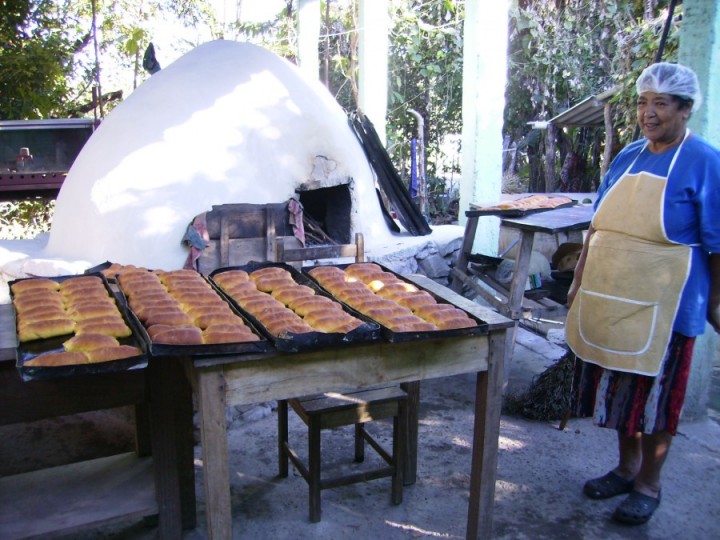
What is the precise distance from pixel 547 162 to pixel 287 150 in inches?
313

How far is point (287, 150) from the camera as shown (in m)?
5.73

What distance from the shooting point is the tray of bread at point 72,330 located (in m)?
1.74

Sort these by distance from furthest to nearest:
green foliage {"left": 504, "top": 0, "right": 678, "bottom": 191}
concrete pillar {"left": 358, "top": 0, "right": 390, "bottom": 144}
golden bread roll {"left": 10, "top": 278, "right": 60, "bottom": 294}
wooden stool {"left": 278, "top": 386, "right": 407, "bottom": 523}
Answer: green foliage {"left": 504, "top": 0, "right": 678, "bottom": 191}, concrete pillar {"left": 358, "top": 0, "right": 390, "bottom": 144}, wooden stool {"left": 278, "top": 386, "right": 407, "bottom": 523}, golden bread roll {"left": 10, "top": 278, "right": 60, "bottom": 294}

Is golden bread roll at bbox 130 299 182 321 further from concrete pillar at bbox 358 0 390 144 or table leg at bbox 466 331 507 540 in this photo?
concrete pillar at bbox 358 0 390 144

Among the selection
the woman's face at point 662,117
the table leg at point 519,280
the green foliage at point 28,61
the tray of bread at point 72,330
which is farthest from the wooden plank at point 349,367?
the green foliage at point 28,61

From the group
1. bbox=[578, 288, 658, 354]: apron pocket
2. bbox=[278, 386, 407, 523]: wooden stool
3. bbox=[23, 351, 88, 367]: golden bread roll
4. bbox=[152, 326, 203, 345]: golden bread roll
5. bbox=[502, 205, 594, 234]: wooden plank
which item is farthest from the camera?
bbox=[502, 205, 594, 234]: wooden plank

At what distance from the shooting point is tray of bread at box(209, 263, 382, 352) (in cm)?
192

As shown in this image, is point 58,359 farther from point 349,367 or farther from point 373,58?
point 373,58

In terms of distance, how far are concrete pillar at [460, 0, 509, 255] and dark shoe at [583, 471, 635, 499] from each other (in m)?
3.57

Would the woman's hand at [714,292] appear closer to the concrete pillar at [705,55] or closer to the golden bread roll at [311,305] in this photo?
the concrete pillar at [705,55]

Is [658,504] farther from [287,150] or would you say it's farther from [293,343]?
[287,150]

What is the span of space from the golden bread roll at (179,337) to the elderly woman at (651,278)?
183cm

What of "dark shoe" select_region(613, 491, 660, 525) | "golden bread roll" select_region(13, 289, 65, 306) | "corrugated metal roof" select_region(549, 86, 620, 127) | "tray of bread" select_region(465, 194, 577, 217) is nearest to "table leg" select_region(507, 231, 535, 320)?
"tray of bread" select_region(465, 194, 577, 217)

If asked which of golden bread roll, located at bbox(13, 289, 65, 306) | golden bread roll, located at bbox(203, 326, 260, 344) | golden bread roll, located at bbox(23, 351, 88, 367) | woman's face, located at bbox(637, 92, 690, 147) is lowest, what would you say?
golden bread roll, located at bbox(23, 351, 88, 367)
